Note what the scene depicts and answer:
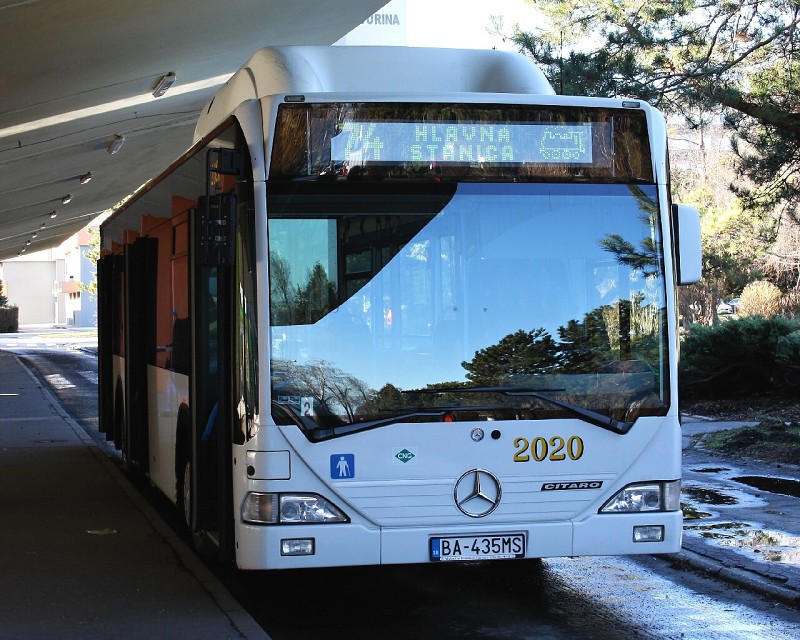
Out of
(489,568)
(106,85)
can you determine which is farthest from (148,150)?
(489,568)

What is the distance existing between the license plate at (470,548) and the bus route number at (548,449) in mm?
470

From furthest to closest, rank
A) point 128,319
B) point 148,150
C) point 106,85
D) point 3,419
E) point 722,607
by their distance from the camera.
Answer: point 148,150 < point 3,419 < point 106,85 < point 128,319 < point 722,607

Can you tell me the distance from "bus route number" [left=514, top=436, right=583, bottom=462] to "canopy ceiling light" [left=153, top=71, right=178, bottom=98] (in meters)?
11.7

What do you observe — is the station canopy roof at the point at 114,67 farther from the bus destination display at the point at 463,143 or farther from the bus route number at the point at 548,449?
the bus route number at the point at 548,449

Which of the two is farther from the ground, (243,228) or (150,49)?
(150,49)

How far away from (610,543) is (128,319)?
653 cm

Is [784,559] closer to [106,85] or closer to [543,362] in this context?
[543,362]

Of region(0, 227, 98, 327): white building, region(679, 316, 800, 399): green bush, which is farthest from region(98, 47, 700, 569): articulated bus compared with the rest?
region(0, 227, 98, 327): white building

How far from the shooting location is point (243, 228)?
641 cm

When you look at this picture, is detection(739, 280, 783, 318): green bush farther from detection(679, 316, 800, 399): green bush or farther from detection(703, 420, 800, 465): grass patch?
detection(703, 420, 800, 465): grass patch

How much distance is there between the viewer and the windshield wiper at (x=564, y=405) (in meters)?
6.36

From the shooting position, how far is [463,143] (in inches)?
259

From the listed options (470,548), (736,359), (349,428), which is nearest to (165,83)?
(736,359)

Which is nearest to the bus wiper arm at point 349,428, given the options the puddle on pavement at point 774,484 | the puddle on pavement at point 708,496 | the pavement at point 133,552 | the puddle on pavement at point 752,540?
the pavement at point 133,552
